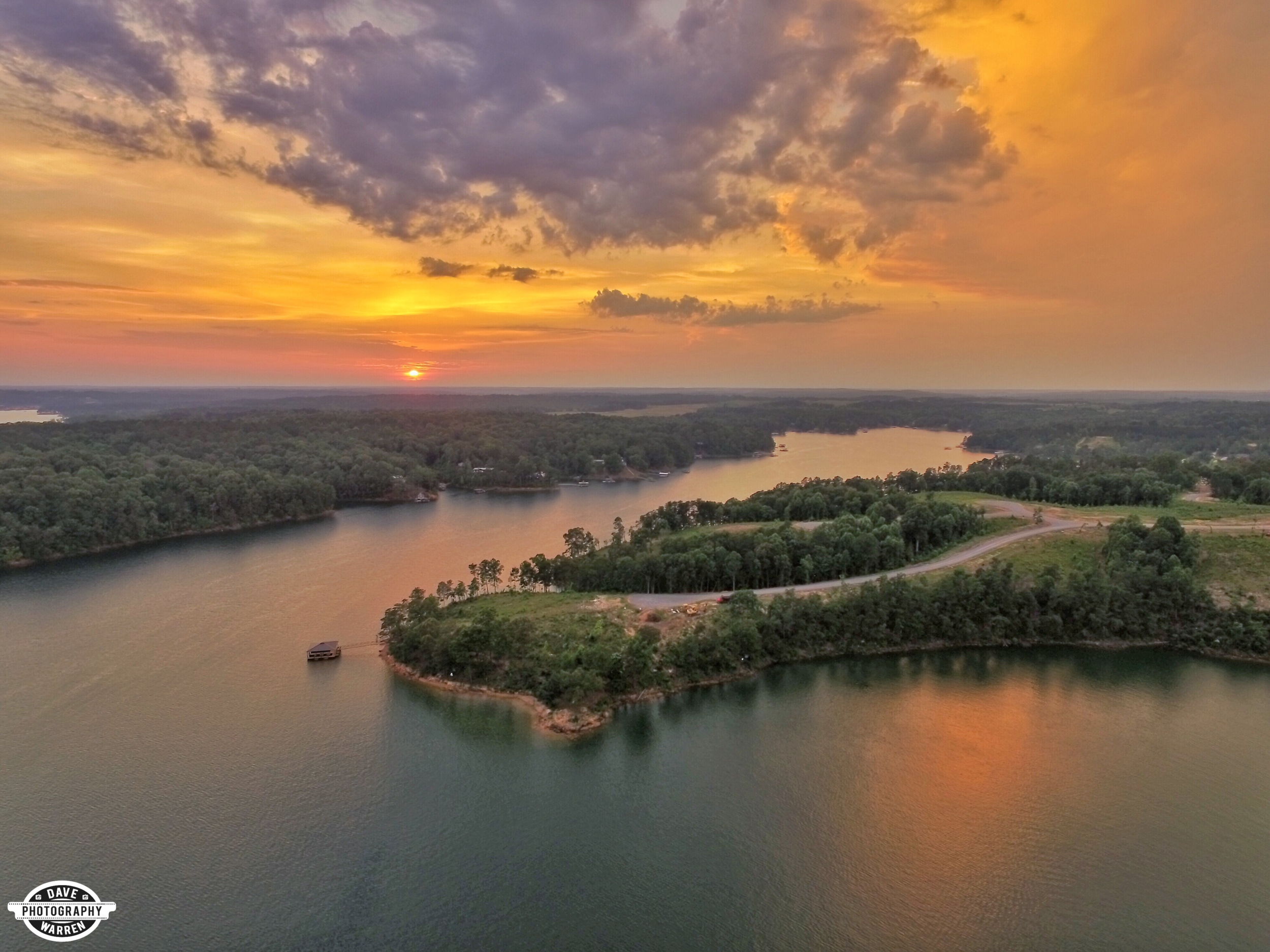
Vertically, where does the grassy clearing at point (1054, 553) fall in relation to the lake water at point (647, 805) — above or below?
above

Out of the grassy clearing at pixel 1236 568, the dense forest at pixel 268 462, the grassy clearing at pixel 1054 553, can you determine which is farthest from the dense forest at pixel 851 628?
the dense forest at pixel 268 462

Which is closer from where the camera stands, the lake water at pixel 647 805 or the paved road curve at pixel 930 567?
the lake water at pixel 647 805

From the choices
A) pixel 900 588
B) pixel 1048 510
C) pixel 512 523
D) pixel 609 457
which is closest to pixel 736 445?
pixel 609 457

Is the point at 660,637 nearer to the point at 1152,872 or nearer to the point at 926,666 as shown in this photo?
the point at 926,666

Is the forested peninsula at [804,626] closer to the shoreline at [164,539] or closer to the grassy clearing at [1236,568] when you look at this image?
the grassy clearing at [1236,568]

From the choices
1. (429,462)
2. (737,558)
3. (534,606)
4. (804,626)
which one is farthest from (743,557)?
(429,462)

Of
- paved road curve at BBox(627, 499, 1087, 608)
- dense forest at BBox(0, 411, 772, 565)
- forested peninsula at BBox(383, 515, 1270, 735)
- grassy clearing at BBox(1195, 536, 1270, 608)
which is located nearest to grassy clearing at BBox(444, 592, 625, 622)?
forested peninsula at BBox(383, 515, 1270, 735)
